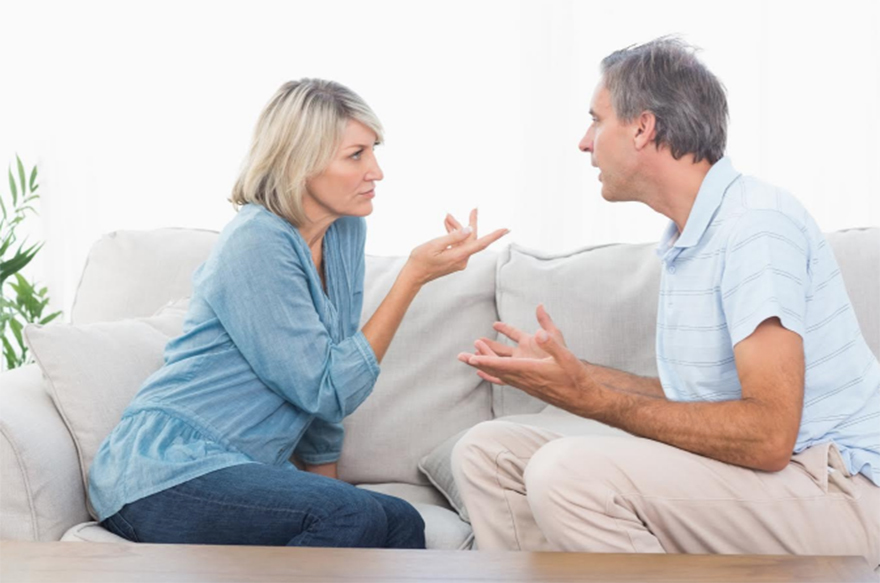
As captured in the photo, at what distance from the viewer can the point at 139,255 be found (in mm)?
2346

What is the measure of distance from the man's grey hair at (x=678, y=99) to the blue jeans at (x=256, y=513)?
2.72ft

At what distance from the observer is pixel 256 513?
166 centimetres

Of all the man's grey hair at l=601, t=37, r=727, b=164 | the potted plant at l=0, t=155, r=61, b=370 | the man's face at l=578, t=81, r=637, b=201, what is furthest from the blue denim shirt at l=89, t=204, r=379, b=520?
the potted plant at l=0, t=155, r=61, b=370

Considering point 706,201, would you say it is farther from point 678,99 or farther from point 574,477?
point 574,477

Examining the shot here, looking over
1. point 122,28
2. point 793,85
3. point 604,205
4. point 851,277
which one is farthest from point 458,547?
point 122,28

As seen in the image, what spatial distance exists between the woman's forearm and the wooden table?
0.54 metres

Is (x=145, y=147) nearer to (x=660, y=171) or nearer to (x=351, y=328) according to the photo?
(x=351, y=328)

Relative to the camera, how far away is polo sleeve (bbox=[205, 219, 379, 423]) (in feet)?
5.81

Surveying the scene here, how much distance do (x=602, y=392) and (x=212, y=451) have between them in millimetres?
682

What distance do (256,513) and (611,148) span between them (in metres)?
0.90

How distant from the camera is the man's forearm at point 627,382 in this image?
6.40 ft

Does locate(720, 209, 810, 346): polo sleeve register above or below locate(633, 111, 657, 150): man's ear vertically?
below

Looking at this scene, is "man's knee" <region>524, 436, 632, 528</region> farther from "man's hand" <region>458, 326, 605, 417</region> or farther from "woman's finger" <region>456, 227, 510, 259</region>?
"woman's finger" <region>456, 227, 510, 259</region>

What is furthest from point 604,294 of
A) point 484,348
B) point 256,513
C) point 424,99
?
point 424,99
